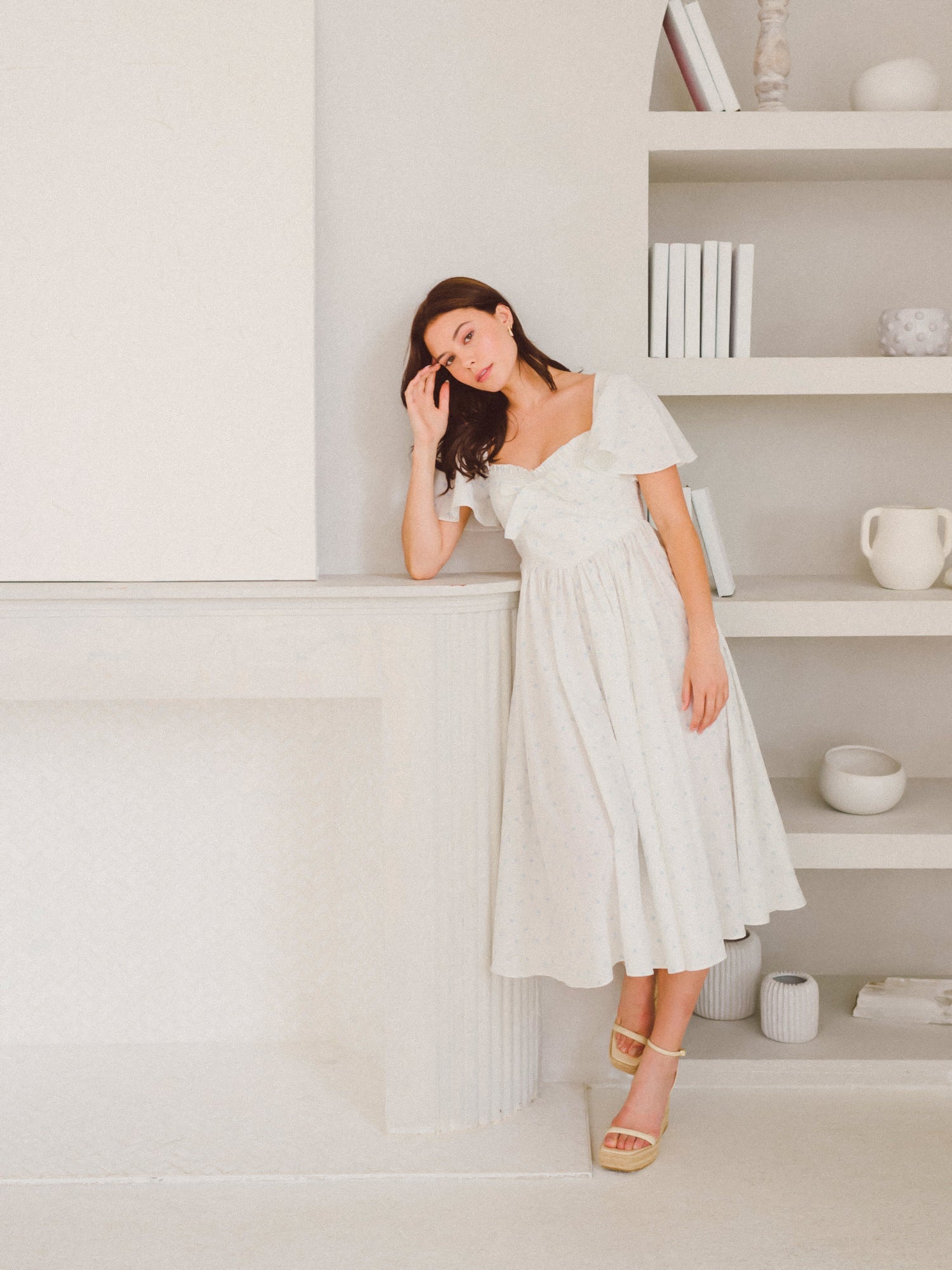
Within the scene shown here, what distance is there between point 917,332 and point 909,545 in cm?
38

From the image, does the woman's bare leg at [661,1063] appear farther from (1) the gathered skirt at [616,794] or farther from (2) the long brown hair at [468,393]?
(2) the long brown hair at [468,393]

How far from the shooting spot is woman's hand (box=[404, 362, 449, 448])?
1.82m

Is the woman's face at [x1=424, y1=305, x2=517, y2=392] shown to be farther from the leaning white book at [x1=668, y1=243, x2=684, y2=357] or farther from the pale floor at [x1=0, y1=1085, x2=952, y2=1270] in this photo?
the pale floor at [x1=0, y1=1085, x2=952, y2=1270]

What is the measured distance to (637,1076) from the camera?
1.86m

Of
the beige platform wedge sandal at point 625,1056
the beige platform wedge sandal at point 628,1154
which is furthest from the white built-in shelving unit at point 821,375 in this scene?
the beige platform wedge sandal at point 628,1154

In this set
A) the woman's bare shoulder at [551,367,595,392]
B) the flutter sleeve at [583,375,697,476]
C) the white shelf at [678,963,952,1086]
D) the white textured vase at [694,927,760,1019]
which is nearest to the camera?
the flutter sleeve at [583,375,697,476]

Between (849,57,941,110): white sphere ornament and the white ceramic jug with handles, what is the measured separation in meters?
0.71

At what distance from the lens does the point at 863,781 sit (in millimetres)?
2047

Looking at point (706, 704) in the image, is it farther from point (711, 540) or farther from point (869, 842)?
point (869, 842)

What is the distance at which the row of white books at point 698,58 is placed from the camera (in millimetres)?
1908

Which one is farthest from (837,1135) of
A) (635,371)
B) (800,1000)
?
(635,371)

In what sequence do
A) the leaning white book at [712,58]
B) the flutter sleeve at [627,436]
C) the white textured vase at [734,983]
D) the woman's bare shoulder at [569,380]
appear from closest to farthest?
the flutter sleeve at [627,436], the woman's bare shoulder at [569,380], the leaning white book at [712,58], the white textured vase at [734,983]

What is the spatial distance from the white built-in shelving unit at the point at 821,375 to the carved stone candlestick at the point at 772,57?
5cm

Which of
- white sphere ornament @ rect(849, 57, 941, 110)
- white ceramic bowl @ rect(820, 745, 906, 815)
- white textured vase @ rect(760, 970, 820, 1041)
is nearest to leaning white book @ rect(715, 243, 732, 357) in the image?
white sphere ornament @ rect(849, 57, 941, 110)
